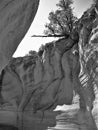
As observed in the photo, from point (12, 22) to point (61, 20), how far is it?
12185mm

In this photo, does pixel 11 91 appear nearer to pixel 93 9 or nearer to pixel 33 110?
pixel 33 110

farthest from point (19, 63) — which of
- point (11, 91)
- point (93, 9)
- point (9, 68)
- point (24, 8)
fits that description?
point (24, 8)

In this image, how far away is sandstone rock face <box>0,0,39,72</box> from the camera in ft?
9.25

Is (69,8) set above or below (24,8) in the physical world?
above

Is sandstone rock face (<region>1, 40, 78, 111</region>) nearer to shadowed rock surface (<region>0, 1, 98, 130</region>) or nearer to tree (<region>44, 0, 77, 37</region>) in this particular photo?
shadowed rock surface (<region>0, 1, 98, 130</region>)

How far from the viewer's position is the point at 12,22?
3012 mm

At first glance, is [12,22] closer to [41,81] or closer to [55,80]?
[55,80]

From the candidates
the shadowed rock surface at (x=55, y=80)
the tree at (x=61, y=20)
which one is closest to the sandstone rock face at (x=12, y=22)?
the shadowed rock surface at (x=55, y=80)

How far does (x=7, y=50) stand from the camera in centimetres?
308

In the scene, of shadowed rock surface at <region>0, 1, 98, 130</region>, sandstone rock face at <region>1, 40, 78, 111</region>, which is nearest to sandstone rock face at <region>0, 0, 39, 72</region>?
shadowed rock surface at <region>0, 1, 98, 130</region>

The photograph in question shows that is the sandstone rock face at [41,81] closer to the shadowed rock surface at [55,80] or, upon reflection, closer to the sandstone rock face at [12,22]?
the shadowed rock surface at [55,80]

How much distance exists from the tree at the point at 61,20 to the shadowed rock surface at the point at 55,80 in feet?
12.0

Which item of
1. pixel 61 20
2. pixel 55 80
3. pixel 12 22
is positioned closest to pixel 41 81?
pixel 55 80

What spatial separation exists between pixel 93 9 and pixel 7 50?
7372 mm
